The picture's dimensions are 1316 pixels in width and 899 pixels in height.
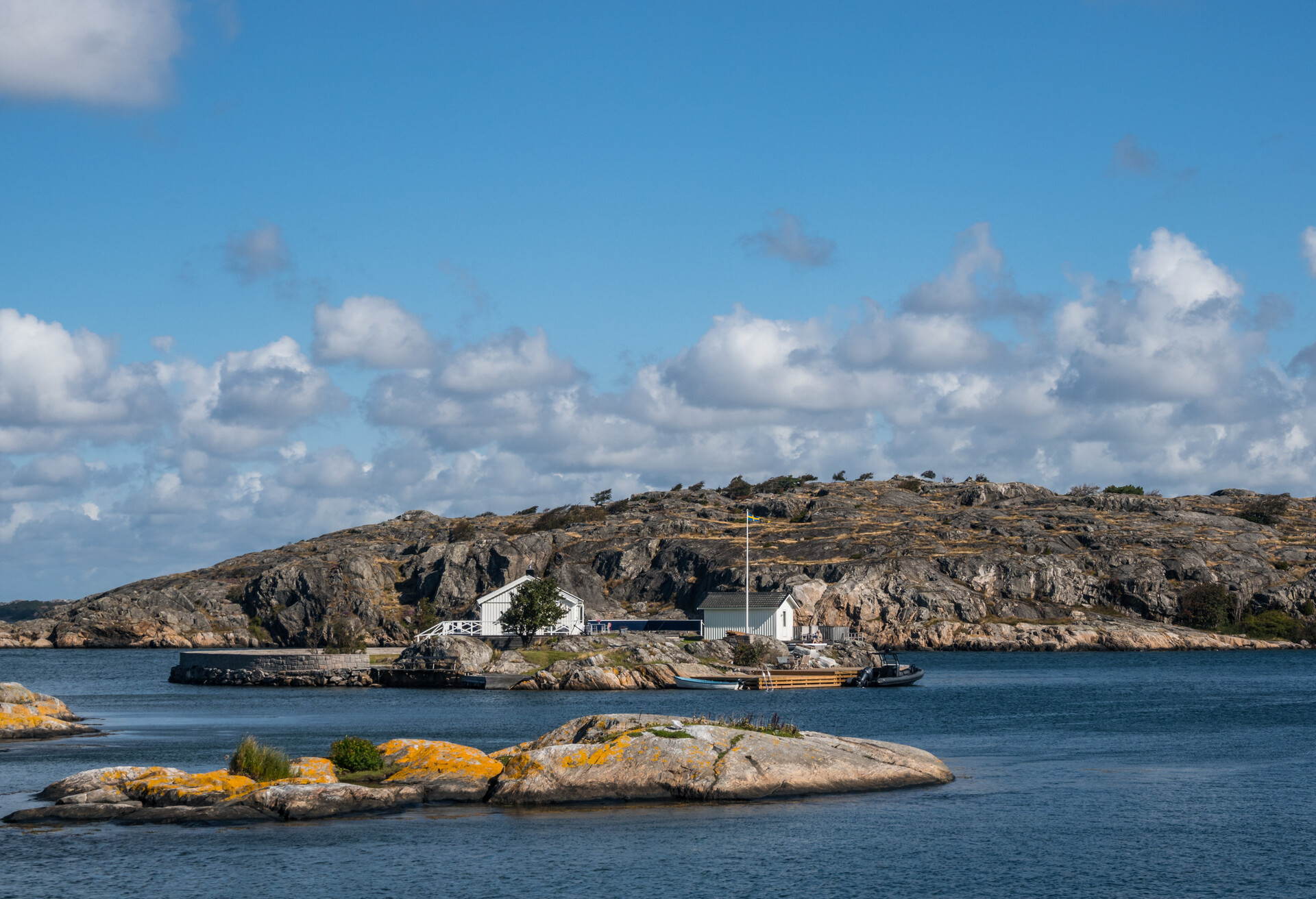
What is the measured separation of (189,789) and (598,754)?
12.3 m

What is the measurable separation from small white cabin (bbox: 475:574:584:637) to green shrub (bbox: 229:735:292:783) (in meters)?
81.8

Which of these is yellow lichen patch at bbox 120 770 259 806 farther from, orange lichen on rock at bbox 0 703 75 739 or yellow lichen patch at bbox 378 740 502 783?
orange lichen on rock at bbox 0 703 75 739

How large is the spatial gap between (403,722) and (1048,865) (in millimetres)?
46140

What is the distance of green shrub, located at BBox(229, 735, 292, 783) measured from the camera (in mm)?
36750

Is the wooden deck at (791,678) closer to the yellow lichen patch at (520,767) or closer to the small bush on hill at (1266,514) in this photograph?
the yellow lichen patch at (520,767)

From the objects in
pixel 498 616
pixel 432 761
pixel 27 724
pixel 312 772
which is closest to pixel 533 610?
pixel 498 616

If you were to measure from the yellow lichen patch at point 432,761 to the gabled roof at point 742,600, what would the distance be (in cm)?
7798

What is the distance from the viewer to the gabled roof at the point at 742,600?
117562 millimetres

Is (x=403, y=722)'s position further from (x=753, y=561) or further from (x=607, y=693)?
(x=753, y=561)

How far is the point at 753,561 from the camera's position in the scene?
529 feet

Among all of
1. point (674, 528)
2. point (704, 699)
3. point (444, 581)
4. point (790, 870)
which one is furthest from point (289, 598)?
point (790, 870)

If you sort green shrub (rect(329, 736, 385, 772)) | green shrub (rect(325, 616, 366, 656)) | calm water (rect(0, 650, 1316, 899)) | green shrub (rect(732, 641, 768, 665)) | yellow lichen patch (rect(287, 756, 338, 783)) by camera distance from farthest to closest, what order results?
green shrub (rect(325, 616, 366, 656))
green shrub (rect(732, 641, 768, 665))
green shrub (rect(329, 736, 385, 772))
yellow lichen patch (rect(287, 756, 338, 783))
calm water (rect(0, 650, 1316, 899))

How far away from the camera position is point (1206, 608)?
507 ft


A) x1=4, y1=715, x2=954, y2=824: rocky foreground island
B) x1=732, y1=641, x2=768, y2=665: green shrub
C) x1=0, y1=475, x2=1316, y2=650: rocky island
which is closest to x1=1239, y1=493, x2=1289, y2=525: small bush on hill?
x1=0, y1=475, x2=1316, y2=650: rocky island
